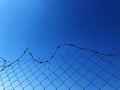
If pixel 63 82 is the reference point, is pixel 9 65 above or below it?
above

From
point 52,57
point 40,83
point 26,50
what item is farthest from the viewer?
point 26,50

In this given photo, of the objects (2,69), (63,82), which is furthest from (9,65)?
(63,82)

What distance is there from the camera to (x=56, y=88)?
3973 mm

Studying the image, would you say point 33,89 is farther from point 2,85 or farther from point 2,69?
point 2,69

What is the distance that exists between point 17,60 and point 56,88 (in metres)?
1.32

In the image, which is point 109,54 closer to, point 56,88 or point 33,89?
point 56,88

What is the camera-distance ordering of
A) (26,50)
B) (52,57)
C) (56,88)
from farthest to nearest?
(26,50) → (52,57) → (56,88)

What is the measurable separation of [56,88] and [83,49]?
957 millimetres

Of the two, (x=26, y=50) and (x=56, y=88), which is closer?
(x=56, y=88)

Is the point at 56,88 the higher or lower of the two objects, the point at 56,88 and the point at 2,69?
the lower

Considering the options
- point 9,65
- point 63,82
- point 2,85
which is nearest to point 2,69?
point 9,65

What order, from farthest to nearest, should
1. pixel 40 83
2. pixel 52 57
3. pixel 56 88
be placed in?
pixel 52 57 → pixel 40 83 → pixel 56 88

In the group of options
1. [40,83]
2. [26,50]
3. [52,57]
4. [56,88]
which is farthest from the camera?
[26,50]

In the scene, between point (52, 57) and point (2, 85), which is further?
point (52, 57)
